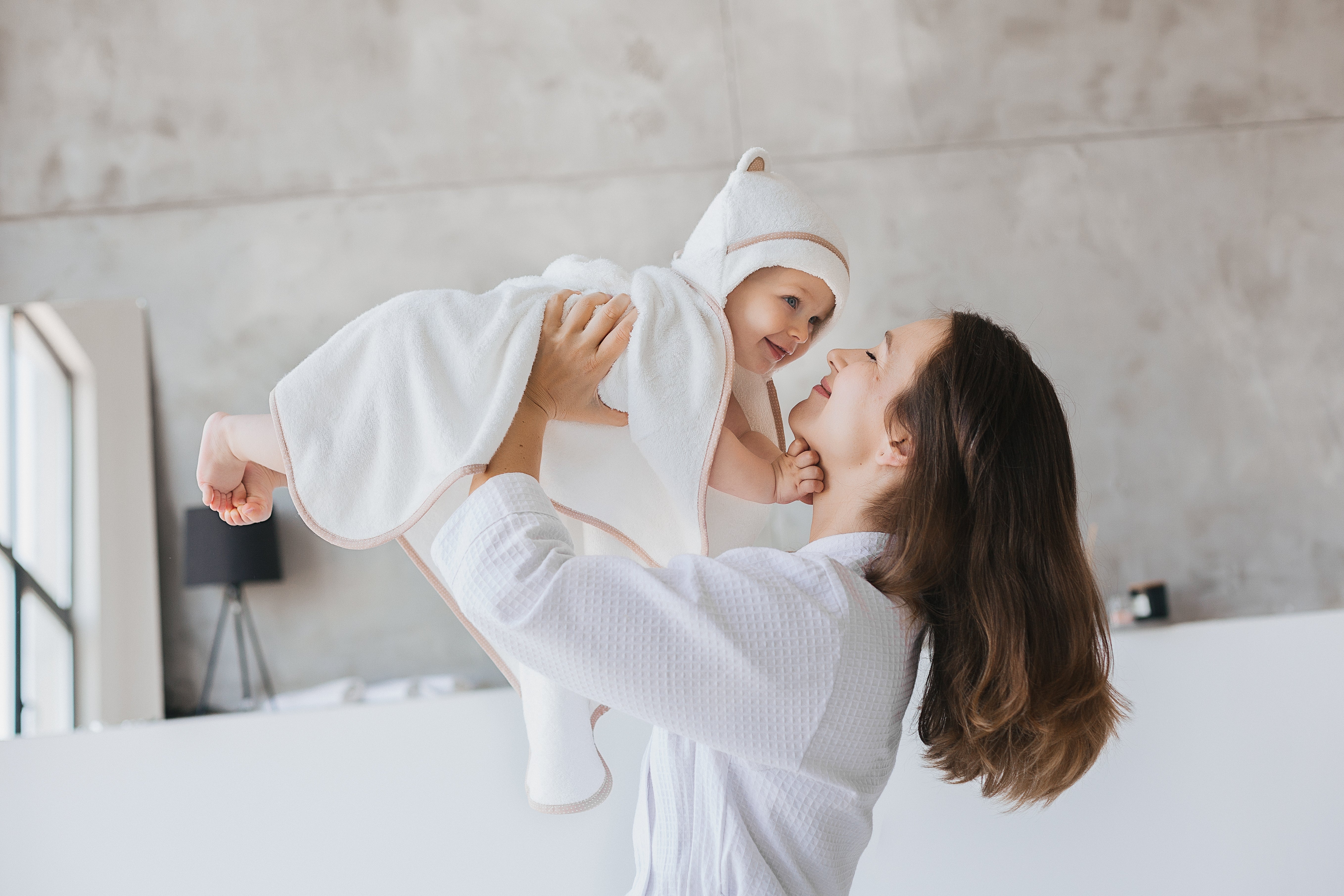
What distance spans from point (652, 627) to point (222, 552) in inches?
80.6

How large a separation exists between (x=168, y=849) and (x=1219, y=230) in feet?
10.4

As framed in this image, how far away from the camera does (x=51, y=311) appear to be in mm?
2613

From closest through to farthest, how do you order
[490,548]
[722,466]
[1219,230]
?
[490,548], [722,466], [1219,230]

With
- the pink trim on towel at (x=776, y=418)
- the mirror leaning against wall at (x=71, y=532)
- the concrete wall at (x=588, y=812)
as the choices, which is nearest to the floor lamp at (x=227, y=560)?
the mirror leaning against wall at (x=71, y=532)

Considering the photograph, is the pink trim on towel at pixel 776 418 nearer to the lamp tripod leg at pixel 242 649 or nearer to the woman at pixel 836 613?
the woman at pixel 836 613

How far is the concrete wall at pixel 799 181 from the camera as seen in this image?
2.71 meters

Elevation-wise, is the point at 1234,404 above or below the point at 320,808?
above

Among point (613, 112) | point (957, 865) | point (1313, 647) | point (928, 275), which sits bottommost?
point (957, 865)

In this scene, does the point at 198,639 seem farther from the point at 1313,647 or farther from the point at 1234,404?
the point at 1234,404

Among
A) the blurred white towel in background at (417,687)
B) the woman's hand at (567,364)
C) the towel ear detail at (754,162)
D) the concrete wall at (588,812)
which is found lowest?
the concrete wall at (588,812)

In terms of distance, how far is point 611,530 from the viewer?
3.97 feet

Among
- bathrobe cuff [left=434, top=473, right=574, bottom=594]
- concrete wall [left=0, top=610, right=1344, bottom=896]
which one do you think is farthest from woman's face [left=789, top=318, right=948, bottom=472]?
concrete wall [left=0, top=610, right=1344, bottom=896]

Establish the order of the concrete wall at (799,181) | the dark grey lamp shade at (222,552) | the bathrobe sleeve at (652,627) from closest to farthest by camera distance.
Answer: the bathrobe sleeve at (652,627)
the dark grey lamp shade at (222,552)
the concrete wall at (799,181)

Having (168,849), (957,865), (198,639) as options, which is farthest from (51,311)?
(957,865)
